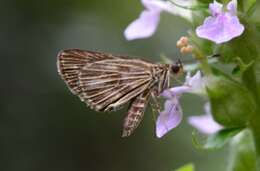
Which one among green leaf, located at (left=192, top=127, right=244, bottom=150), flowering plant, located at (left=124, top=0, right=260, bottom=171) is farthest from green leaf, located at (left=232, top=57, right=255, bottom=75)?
green leaf, located at (left=192, top=127, right=244, bottom=150)

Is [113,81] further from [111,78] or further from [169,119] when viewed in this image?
[169,119]

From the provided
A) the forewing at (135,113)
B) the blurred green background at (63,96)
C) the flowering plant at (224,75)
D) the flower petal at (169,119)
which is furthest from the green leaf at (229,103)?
the blurred green background at (63,96)

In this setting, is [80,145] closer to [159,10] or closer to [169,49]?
[169,49]

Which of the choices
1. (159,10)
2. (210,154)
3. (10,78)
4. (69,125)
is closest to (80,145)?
(69,125)

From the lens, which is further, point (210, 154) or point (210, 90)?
point (210, 154)

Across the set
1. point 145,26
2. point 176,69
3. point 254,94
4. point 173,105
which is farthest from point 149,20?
point 254,94

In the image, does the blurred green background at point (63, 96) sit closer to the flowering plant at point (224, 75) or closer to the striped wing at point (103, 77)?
the striped wing at point (103, 77)
